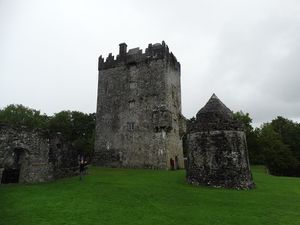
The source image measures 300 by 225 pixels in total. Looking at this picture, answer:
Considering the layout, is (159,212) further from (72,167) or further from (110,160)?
(110,160)

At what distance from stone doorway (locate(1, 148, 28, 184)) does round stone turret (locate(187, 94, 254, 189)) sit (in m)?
13.3

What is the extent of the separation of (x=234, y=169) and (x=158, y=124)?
17.4 metres

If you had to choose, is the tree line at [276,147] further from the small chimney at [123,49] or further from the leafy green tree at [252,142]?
the small chimney at [123,49]

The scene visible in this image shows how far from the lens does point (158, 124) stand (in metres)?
39.3

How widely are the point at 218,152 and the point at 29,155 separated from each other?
48.1 ft

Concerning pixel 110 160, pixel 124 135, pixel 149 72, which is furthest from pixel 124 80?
pixel 110 160

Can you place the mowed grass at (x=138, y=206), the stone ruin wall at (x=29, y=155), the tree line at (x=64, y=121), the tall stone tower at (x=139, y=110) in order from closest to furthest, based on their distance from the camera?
the mowed grass at (x=138, y=206) → the stone ruin wall at (x=29, y=155) → the tall stone tower at (x=139, y=110) → the tree line at (x=64, y=121)

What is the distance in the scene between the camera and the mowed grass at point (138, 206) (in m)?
12.6

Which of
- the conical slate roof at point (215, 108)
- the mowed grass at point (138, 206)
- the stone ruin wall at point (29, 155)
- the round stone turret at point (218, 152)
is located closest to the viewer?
the mowed grass at point (138, 206)

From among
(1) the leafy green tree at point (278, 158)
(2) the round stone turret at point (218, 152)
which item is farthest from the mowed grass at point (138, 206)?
(1) the leafy green tree at point (278, 158)

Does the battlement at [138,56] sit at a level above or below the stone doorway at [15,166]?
above

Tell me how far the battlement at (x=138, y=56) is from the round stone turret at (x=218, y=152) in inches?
738

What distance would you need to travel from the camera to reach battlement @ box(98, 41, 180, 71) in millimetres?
42188

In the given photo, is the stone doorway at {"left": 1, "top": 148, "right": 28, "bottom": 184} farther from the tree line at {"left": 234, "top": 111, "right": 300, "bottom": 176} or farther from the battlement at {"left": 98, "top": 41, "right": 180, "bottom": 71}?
the tree line at {"left": 234, "top": 111, "right": 300, "bottom": 176}
